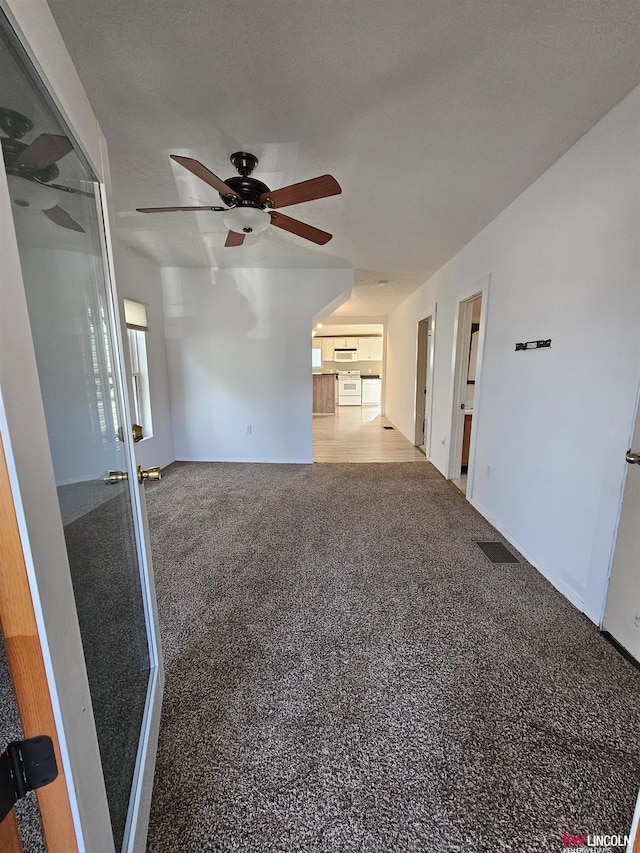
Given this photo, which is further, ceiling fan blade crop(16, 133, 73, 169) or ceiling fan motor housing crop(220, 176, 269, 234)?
ceiling fan motor housing crop(220, 176, 269, 234)

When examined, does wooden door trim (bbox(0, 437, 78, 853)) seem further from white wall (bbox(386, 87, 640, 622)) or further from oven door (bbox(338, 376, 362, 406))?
oven door (bbox(338, 376, 362, 406))

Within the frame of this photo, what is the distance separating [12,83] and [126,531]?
3.92ft

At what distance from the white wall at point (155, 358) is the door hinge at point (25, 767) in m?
3.64

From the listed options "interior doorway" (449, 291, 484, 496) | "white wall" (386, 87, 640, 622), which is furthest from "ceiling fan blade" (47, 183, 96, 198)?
"interior doorway" (449, 291, 484, 496)

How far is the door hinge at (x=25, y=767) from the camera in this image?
1.45 ft

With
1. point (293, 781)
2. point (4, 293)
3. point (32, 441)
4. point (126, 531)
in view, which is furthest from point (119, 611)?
point (4, 293)

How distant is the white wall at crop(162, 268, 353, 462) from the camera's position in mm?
4234

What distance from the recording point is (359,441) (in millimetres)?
5832

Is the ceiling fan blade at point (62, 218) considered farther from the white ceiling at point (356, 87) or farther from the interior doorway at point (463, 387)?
the interior doorway at point (463, 387)

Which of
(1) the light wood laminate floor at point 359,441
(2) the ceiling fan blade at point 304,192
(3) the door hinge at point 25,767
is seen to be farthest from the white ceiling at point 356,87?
(1) the light wood laminate floor at point 359,441

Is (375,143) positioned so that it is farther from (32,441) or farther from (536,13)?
(32,441)

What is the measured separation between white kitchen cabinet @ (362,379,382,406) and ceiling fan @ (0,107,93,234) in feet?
31.6

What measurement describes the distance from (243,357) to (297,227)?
2.28 meters

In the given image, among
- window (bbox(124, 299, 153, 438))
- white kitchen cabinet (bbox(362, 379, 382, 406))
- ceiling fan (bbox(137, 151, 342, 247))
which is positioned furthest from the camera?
white kitchen cabinet (bbox(362, 379, 382, 406))
